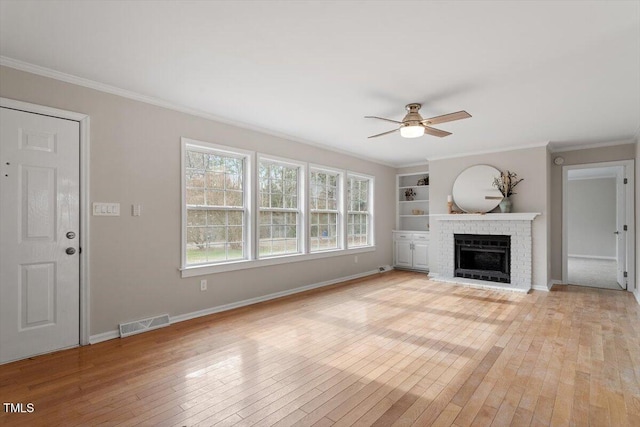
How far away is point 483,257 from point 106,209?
19.7 ft

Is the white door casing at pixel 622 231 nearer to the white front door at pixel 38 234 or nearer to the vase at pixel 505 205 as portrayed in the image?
the vase at pixel 505 205

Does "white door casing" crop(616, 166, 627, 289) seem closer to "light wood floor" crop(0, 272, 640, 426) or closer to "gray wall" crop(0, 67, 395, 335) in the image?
"light wood floor" crop(0, 272, 640, 426)

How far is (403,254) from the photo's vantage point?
24.4 ft

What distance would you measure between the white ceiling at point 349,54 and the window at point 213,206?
614mm

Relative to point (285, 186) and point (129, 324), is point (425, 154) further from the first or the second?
point (129, 324)

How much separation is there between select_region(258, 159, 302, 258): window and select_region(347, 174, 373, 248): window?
1.45 metres

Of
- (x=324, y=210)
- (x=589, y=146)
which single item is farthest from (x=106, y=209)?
(x=589, y=146)

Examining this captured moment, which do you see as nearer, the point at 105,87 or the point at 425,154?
the point at 105,87

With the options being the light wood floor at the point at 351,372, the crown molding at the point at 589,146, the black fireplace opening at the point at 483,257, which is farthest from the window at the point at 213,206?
the crown molding at the point at 589,146

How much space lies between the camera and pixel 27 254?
9.11ft

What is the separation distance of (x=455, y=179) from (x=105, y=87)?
583cm

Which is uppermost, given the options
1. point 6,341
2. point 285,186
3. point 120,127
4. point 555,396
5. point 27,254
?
point 120,127

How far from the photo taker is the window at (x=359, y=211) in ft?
21.4

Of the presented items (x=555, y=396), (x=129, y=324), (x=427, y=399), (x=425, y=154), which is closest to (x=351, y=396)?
(x=427, y=399)
